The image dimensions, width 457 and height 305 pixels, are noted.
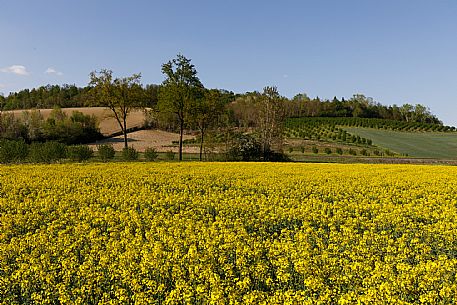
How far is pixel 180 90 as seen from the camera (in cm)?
4297

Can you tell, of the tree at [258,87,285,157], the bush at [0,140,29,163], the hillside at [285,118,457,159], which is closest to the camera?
the bush at [0,140,29,163]

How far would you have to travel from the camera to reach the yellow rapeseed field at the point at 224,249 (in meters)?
6.43

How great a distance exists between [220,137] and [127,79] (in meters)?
15.6

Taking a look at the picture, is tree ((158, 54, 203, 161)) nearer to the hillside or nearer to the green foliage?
the green foliage

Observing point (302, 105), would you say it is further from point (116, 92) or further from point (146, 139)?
point (116, 92)

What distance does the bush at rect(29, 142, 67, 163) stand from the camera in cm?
3102

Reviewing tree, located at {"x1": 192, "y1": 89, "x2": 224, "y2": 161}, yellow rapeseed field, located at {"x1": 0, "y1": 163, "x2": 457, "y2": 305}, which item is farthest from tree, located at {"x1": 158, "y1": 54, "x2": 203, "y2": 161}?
yellow rapeseed field, located at {"x1": 0, "y1": 163, "x2": 457, "y2": 305}

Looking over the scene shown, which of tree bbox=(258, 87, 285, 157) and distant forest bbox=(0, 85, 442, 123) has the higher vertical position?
distant forest bbox=(0, 85, 442, 123)

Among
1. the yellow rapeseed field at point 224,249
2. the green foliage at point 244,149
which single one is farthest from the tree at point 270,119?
the yellow rapeseed field at point 224,249

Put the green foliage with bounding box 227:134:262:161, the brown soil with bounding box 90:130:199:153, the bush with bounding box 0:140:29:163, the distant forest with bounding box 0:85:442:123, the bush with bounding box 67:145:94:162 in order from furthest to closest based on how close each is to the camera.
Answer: the distant forest with bounding box 0:85:442:123, the brown soil with bounding box 90:130:199:153, the green foliage with bounding box 227:134:262:161, the bush with bounding box 67:145:94:162, the bush with bounding box 0:140:29:163

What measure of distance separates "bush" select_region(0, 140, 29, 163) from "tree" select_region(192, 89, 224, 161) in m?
18.5

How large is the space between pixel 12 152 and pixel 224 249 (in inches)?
1129

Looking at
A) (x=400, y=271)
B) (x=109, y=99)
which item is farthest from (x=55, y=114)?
(x=400, y=271)

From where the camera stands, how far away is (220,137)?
41.9 m
